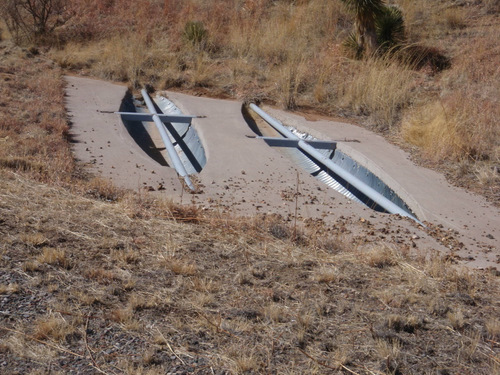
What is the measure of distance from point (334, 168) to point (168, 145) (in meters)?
2.98

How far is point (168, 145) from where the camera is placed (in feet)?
35.7

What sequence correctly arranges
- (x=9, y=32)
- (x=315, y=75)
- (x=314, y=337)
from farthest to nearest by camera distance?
(x=9, y=32)
(x=315, y=75)
(x=314, y=337)

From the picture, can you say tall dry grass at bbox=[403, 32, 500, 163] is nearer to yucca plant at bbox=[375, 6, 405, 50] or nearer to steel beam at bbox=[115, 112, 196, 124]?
yucca plant at bbox=[375, 6, 405, 50]

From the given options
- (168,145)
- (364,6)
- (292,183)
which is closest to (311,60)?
(364,6)

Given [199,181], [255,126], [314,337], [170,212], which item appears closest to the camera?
[314,337]

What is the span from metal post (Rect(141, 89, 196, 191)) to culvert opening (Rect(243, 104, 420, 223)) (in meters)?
1.74

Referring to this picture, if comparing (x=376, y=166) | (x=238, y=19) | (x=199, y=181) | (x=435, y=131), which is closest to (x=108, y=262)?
(x=199, y=181)

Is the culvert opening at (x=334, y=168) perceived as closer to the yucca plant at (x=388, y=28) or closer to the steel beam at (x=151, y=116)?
the steel beam at (x=151, y=116)

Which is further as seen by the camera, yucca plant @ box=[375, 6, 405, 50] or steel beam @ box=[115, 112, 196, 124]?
yucca plant @ box=[375, 6, 405, 50]

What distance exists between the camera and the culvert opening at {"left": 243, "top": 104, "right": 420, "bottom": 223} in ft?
29.4

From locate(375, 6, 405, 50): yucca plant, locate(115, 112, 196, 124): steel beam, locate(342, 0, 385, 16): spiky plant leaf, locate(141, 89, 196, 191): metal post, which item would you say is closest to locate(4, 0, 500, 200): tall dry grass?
locate(375, 6, 405, 50): yucca plant

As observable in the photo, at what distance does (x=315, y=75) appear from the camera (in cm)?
1523

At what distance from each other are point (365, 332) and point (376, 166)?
19.3 feet

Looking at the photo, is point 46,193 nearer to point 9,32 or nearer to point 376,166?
point 376,166
